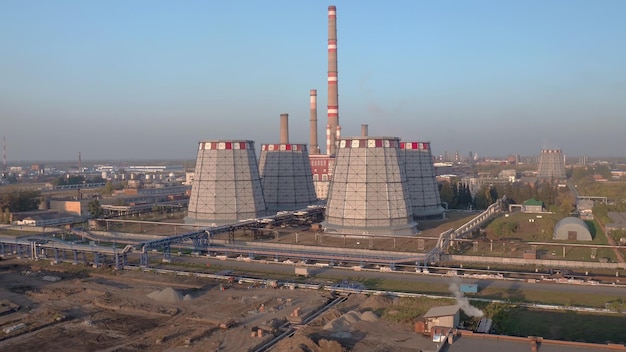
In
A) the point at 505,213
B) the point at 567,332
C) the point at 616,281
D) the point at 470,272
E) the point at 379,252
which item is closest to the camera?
the point at 567,332

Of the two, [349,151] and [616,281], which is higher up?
[349,151]

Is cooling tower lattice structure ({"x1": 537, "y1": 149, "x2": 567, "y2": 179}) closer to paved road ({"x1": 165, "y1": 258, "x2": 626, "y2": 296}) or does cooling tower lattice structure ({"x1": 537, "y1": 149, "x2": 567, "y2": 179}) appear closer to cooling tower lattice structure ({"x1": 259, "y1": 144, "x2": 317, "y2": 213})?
cooling tower lattice structure ({"x1": 259, "y1": 144, "x2": 317, "y2": 213})

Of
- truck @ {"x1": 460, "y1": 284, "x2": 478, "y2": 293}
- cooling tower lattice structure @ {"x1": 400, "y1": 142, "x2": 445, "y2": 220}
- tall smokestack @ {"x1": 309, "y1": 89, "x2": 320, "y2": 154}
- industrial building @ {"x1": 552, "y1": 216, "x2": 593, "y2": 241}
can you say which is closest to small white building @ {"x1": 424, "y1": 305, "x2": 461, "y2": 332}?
truck @ {"x1": 460, "y1": 284, "x2": 478, "y2": 293}

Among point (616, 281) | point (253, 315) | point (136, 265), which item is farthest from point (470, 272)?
point (136, 265)

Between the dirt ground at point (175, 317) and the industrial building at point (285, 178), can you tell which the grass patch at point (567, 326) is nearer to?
the dirt ground at point (175, 317)

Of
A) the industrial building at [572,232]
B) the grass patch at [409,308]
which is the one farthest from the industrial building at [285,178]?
the grass patch at [409,308]

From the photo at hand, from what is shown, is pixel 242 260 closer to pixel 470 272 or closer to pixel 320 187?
pixel 470 272
